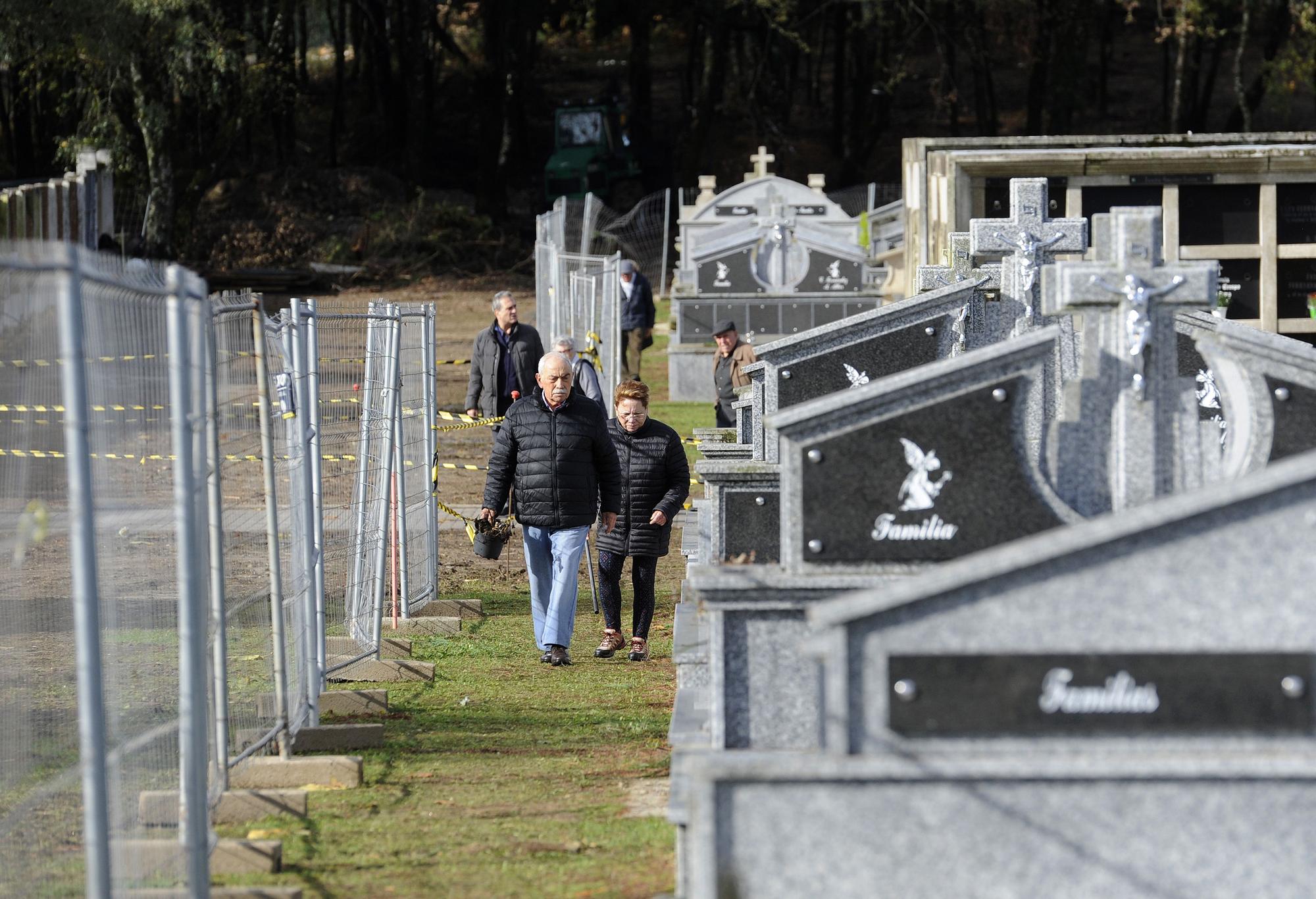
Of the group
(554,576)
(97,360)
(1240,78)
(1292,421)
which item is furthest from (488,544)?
(1240,78)

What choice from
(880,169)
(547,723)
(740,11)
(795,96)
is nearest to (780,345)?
(547,723)

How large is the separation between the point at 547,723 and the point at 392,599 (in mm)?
3102

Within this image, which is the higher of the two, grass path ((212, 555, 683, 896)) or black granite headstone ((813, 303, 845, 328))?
black granite headstone ((813, 303, 845, 328))

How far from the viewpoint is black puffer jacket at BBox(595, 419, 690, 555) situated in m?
10.8

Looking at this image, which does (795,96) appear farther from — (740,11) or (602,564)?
(602,564)

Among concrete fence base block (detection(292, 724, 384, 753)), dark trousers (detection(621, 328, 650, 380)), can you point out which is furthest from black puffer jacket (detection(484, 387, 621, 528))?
dark trousers (detection(621, 328, 650, 380))

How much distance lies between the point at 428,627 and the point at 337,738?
3318 millimetres

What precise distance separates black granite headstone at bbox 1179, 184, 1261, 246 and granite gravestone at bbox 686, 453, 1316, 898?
467 inches

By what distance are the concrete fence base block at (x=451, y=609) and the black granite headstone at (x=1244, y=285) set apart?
7.16m

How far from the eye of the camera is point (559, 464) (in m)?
10.3

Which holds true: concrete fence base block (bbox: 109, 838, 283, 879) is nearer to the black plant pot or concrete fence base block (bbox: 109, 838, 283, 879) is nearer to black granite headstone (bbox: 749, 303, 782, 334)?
the black plant pot

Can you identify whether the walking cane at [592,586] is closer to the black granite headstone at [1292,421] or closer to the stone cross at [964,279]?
the stone cross at [964,279]

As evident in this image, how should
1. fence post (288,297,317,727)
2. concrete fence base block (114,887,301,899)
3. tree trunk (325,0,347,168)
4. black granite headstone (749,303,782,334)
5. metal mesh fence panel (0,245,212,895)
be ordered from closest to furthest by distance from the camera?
metal mesh fence panel (0,245,212,895), concrete fence base block (114,887,301,899), fence post (288,297,317,727), black granite headstone (749,303,782,334), tree trunk (325,0,347,168)

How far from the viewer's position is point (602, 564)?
10.9m
